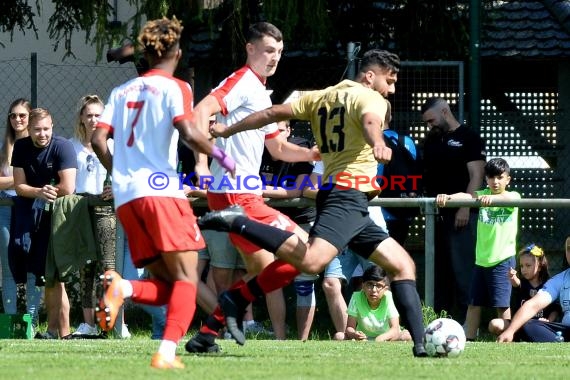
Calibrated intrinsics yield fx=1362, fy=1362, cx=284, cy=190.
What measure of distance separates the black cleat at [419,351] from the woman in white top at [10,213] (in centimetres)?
429

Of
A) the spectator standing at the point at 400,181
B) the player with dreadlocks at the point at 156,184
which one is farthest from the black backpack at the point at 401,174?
the player with dreadlocks at the point at 156,184

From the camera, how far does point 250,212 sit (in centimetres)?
963

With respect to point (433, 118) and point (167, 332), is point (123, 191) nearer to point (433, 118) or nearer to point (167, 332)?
point (167, 332)

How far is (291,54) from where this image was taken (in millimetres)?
15766

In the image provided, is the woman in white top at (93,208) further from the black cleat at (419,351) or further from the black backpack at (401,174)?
the black cleat at (419,351)

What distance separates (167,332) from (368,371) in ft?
3.92

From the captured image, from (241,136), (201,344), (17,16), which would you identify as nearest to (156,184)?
(201,344)

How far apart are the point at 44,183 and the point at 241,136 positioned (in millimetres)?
2820

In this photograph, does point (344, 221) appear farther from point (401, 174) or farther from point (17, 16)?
point (17, 16)

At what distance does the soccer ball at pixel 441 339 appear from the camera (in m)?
8.94

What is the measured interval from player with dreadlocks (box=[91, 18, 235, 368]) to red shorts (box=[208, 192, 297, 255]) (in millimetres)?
1209

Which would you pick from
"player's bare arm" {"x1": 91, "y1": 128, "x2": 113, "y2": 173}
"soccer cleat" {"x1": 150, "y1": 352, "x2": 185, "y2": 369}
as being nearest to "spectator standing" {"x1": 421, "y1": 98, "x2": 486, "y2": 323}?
"player's bare arm" {"x1": 91, "y1": 128, "x2": 113, "y2": 173}

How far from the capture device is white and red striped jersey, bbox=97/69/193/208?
317 inches

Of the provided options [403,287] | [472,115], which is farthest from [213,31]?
[403,287]
